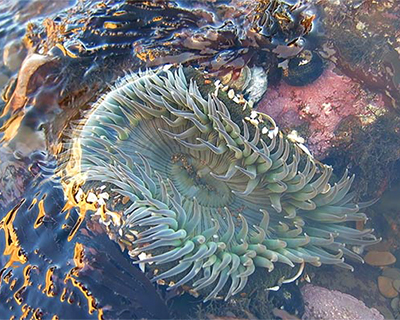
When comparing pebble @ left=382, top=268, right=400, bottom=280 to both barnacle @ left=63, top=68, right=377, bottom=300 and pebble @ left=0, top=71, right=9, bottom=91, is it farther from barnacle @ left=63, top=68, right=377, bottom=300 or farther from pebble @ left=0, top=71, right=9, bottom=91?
pebble @ left=0, top=71, right=9, bottom=91

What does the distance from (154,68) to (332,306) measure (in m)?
2.21

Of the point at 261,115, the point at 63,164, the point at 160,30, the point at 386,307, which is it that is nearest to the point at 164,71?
the point at 160,30

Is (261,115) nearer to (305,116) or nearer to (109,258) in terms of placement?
(305,116)

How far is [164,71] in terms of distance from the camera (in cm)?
288

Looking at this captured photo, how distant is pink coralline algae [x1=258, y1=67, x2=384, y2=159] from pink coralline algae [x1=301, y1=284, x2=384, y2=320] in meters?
1.08

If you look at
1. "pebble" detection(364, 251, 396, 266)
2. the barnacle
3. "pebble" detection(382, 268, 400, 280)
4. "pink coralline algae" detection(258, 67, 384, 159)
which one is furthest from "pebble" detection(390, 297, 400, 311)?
"pink coralline algae" detection(258, 67, 384, 159)

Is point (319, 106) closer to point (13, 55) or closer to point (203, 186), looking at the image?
point (203, 186)

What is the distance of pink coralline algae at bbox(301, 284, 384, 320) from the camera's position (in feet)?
10.1

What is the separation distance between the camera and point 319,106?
10.7 ft

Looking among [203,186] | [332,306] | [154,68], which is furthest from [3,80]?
[332,306]

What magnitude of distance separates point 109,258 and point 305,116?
5.93 ft

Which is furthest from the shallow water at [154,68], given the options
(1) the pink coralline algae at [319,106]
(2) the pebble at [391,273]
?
(2) the pebble at [391,273]

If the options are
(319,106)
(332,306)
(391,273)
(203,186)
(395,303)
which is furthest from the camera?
(391,273)

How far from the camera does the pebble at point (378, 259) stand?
3803mm
